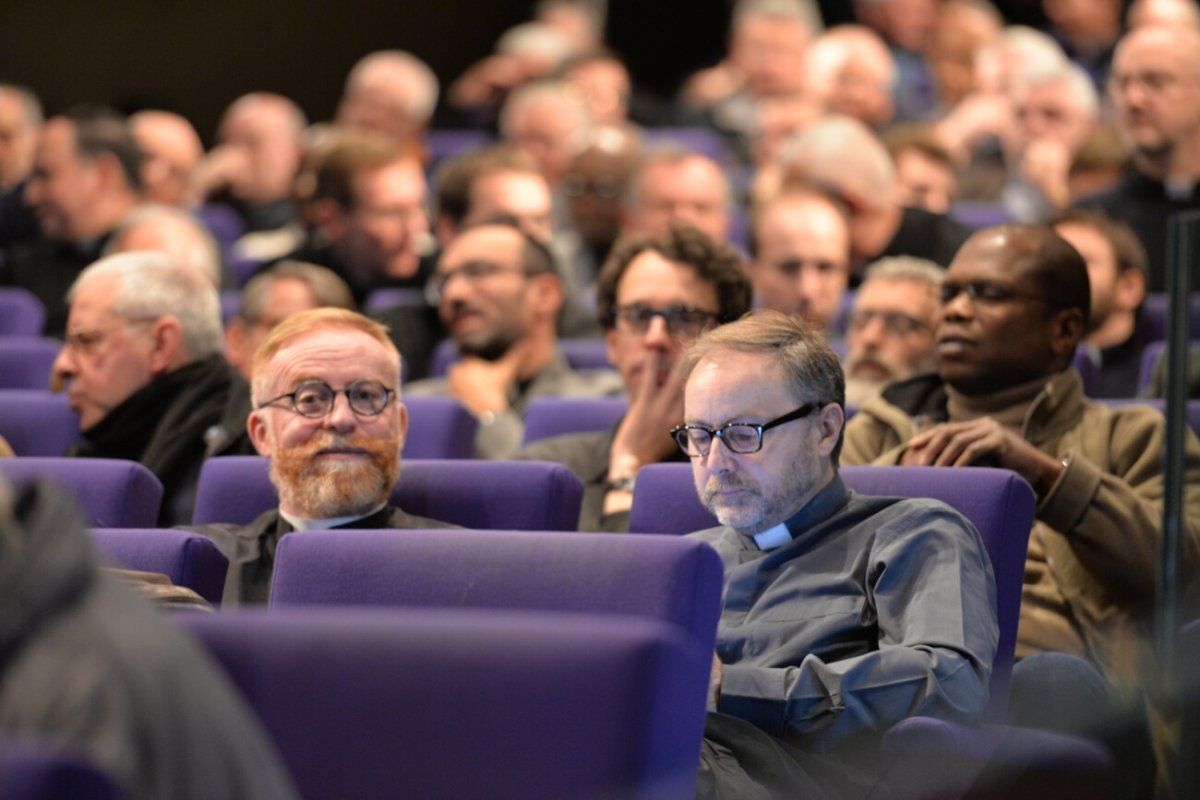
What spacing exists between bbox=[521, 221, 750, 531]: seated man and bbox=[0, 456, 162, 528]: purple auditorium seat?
2.65ft

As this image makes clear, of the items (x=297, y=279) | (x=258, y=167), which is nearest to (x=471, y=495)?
(x=297, y=279)

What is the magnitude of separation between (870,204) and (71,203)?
248cm

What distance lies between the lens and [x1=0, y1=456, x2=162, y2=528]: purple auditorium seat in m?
2.88

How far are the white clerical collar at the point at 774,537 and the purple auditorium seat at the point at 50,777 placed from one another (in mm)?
1405

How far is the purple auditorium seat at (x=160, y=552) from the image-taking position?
2.44 meters

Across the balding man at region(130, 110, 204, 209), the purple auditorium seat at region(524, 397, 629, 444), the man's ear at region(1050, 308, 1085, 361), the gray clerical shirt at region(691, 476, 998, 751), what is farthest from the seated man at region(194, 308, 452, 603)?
the balding man at region(130, 110, 204, 209)

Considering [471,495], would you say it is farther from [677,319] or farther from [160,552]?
[677,319]

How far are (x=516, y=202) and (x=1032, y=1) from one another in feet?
15.1

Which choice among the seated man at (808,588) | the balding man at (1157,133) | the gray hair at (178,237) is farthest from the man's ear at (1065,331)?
the gray hair at (178,237)

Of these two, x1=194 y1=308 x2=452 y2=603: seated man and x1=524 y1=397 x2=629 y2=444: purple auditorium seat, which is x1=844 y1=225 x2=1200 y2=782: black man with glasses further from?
x1=194 y1=308 x2=452 y2=603: seated man

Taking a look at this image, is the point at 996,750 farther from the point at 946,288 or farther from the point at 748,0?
the point at 748,0

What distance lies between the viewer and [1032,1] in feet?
29.6

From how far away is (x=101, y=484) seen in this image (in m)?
2.91

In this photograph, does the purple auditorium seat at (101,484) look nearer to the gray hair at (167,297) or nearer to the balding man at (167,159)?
the gray hair at (167,297)
